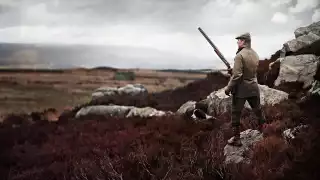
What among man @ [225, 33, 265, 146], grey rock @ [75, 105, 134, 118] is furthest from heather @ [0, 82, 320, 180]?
grey rock @ [75, 105, 134, 118]

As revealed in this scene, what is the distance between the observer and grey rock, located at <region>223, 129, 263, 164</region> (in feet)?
22.7

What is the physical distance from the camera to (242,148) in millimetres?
7453

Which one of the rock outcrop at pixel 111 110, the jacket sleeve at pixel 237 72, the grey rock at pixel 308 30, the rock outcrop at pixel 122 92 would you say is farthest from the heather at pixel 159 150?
the grey rock at pixel 308 30

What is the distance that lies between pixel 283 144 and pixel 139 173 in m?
2.59

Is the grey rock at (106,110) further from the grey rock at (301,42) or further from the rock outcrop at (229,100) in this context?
the grey rock at (301,42)

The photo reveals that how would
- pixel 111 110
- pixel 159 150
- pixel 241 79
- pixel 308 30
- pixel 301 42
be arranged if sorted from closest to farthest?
pixel 241 79 → pixel 159 150 → pixel 301 42 → pixel 111 110 → pixel 308 30

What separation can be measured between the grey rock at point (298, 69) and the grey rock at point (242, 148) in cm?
668

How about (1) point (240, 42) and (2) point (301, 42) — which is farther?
(2) point (301, 42)

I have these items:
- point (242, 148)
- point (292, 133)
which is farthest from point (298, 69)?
point (242, 148)

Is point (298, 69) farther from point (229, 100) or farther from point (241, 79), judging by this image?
point (241, 79)

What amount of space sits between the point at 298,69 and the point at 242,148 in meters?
8.45

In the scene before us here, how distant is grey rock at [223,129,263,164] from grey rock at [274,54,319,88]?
263 inches

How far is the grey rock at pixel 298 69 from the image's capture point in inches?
562

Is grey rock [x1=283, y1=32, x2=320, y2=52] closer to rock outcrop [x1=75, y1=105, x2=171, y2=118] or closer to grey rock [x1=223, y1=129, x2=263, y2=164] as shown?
rock outcrop [x1=75, y1=105, x2=171, y2=118]
